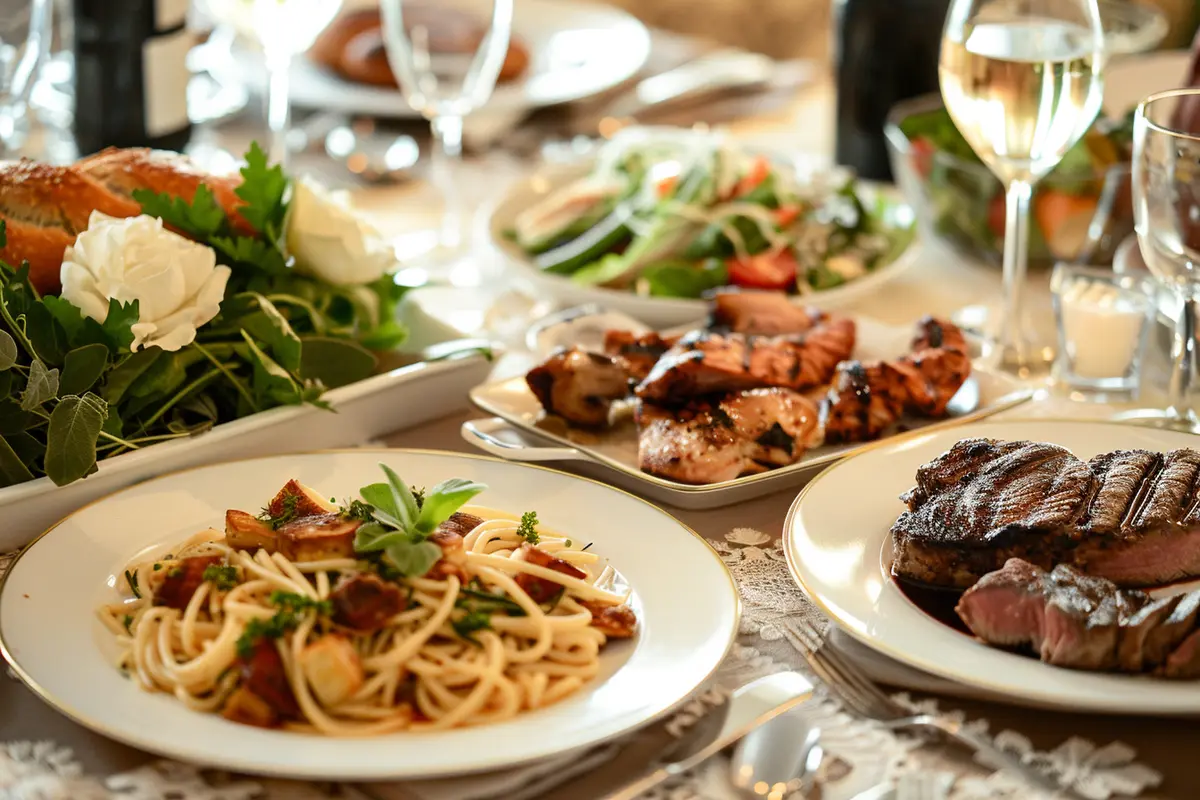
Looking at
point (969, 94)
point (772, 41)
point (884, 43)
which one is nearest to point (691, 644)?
point (969, 94)

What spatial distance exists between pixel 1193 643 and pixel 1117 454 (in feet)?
1.02

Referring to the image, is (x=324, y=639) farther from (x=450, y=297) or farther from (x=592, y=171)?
(x=592, y=171)

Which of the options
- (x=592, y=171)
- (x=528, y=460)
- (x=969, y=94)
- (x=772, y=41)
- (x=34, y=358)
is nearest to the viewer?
(x=34, y=358)

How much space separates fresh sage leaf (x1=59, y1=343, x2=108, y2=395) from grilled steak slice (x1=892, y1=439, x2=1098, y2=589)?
827 mm

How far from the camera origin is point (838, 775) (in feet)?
3.32

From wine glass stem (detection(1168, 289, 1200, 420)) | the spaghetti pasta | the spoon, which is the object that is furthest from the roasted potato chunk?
wine glass stem (detection(1168, 289, 1200, 420))

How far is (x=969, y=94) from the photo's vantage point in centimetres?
177

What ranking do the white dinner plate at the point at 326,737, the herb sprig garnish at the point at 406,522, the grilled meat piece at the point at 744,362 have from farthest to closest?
→ the grilled meat piece at the point at 744,362, the herb sprig garnish at the point at 406,522, the white dinner plate at the point at 326,737

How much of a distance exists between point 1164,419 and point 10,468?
4.43 feet

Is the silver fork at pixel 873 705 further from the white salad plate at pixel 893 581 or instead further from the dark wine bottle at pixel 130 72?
the dark wine bottle at pixel 130 72

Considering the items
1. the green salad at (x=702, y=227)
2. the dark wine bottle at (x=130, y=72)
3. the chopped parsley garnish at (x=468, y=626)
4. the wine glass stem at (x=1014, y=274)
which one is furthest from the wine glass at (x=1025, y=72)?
the dark wine bottle at (x=130, y=72)

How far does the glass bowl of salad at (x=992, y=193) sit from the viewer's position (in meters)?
2.15

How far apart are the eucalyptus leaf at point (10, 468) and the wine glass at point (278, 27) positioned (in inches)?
41.5

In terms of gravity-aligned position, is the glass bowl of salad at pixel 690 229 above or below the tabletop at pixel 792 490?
above
